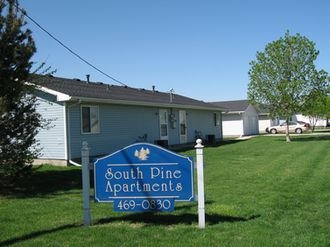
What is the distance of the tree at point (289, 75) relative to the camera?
33.7 meters

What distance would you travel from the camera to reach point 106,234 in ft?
23.3

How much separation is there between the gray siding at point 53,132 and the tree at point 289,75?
61.5 ft

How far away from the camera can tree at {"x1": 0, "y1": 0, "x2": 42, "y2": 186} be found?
10.8 metres

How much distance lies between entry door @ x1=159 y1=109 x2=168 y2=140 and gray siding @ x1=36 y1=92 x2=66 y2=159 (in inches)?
369

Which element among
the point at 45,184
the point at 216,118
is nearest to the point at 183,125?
the point at 216,118

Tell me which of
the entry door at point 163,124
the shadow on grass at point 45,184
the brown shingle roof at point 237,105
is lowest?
the shadow on grass at point 45,184

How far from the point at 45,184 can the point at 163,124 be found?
14981 mm

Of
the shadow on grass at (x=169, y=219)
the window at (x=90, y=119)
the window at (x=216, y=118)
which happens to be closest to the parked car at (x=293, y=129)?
the window at (x=216, y=118)

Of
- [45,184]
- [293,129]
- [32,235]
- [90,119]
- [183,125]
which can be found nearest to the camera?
[32,235]

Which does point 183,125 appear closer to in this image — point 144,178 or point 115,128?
point 115,128

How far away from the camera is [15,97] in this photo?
432 inches

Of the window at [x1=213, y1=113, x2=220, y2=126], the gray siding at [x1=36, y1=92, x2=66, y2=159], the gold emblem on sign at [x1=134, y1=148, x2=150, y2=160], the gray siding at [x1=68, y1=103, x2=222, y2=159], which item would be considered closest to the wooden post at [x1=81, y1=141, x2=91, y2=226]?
the gold emblem on sign at [x1=134, y1=148, x2=150, y2=160]

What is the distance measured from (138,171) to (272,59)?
92.4 feet

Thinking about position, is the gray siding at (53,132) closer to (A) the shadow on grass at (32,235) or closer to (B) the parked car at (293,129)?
(A) the shadow on grass at (32,235)
